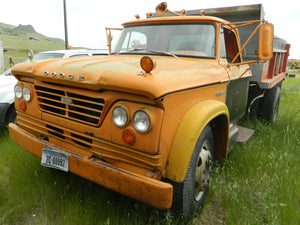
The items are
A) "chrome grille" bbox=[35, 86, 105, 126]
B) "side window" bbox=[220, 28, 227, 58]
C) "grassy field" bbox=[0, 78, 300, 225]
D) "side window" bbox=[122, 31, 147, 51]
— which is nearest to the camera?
"chrome grille" bbox=[35, 86, 105, 126]

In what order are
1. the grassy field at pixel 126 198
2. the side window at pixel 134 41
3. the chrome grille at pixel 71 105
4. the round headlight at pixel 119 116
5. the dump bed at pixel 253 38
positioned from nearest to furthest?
the round headlight at pixel 119 116 → the chrome grille at pixel 71 105 → the grassy field at pixel 126 198 → the side window at pixel 134 41 → the dump bed at pixel 253 38

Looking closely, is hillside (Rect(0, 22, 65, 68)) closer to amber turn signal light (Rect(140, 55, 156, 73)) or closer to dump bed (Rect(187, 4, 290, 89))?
amber turn signal light (Rect(140, 55, 156, 73))

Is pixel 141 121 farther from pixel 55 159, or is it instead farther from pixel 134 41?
pixel 134 41

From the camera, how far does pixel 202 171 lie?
2.30 m

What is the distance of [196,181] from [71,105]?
1388mm

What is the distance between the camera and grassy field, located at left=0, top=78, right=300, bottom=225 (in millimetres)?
2270

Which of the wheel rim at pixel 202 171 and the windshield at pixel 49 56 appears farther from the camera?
the windshield at pixel 49 56

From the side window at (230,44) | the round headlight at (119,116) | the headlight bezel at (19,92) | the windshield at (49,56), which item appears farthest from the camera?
the windshield at (49,56)

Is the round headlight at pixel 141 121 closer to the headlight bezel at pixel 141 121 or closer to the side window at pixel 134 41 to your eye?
the headlight bezel at pixel 141 121

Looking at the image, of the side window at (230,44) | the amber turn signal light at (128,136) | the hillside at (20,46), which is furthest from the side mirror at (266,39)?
the hillside at (20,46)

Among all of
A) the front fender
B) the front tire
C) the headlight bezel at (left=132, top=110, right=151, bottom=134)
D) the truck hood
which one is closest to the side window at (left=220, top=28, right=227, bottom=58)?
the truck hood

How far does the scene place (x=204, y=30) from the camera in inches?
114

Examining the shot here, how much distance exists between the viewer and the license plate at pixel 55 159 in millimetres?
2115

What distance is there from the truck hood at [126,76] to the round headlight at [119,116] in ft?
0.52
